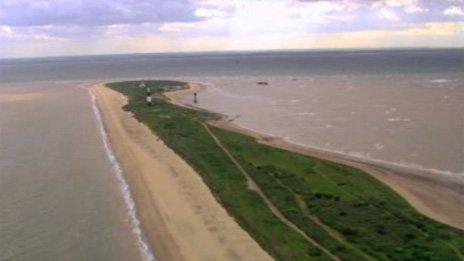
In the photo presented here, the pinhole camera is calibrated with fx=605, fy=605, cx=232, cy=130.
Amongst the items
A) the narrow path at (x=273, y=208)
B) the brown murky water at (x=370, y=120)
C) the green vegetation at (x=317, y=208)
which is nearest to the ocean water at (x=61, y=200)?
the green vegetation at (x=317, y=208)

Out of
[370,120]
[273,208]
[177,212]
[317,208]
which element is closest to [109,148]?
[177,212]

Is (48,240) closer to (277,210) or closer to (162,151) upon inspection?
(277,210)

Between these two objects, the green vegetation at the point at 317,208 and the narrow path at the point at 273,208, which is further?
the narrow path at the point at 273,208

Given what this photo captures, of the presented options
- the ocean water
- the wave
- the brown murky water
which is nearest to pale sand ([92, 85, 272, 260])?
the wave

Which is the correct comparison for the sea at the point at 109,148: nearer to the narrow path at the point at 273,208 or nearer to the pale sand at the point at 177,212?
the pale sand at the point at 177,212

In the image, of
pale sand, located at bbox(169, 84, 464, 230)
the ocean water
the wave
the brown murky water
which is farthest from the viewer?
the brown murky water

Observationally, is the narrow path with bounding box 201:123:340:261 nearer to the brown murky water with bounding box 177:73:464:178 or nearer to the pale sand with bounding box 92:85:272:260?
the pale sand with bounding box 92:85:272:260
